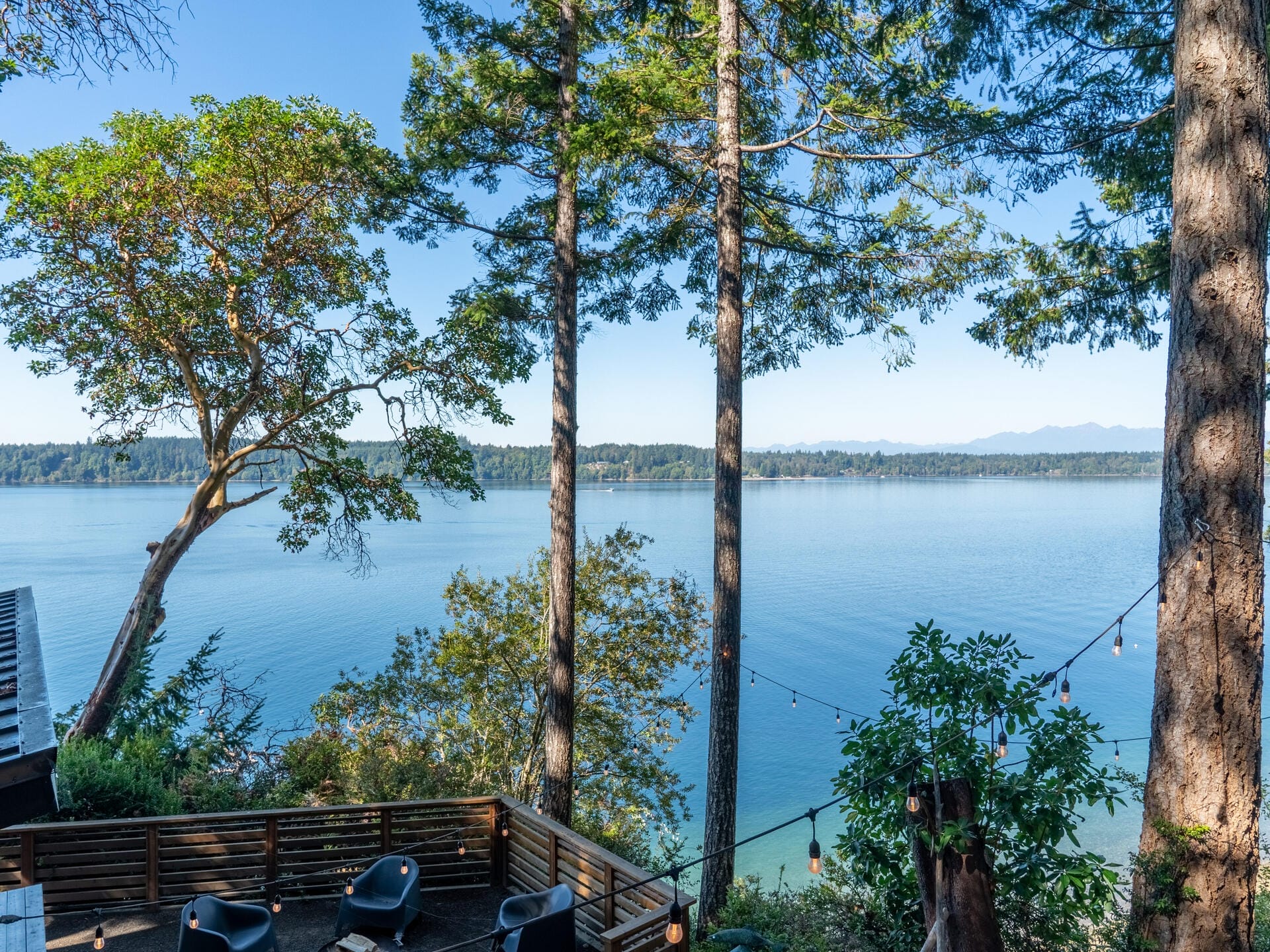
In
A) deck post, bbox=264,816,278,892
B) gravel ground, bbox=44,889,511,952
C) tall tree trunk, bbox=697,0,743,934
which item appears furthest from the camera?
tall tree trunk, bbox=697,0,743,934

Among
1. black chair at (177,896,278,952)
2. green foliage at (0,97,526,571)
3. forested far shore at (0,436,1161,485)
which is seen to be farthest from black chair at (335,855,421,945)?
forested far shore at (0,436,1161,485)

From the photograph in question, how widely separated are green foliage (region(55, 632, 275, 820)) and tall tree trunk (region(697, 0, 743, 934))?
14.5 feet

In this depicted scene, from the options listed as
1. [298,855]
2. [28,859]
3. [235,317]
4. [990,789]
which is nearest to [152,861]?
[28,859]

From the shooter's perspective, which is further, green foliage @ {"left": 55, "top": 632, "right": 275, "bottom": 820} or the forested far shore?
the forested far shore

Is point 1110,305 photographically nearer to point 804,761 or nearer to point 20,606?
point 20,606

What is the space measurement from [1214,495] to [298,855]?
6391mm

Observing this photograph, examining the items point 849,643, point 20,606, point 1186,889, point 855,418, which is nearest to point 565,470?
point 20,606

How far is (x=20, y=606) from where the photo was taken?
564 centimetres

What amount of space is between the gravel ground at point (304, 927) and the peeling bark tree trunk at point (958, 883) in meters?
3.31

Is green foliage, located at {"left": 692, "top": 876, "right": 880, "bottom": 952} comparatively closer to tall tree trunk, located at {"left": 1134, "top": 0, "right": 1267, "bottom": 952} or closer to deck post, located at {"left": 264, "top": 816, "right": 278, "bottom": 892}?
tall tree trunk, located at {"left": 1134, "top": 0, "right": 1267, "bottom": 952}

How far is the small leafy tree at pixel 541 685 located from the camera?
11.0 m

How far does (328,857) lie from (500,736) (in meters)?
5.81

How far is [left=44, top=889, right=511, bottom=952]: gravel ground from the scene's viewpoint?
499cm

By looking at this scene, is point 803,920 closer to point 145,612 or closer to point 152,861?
point 152,861
